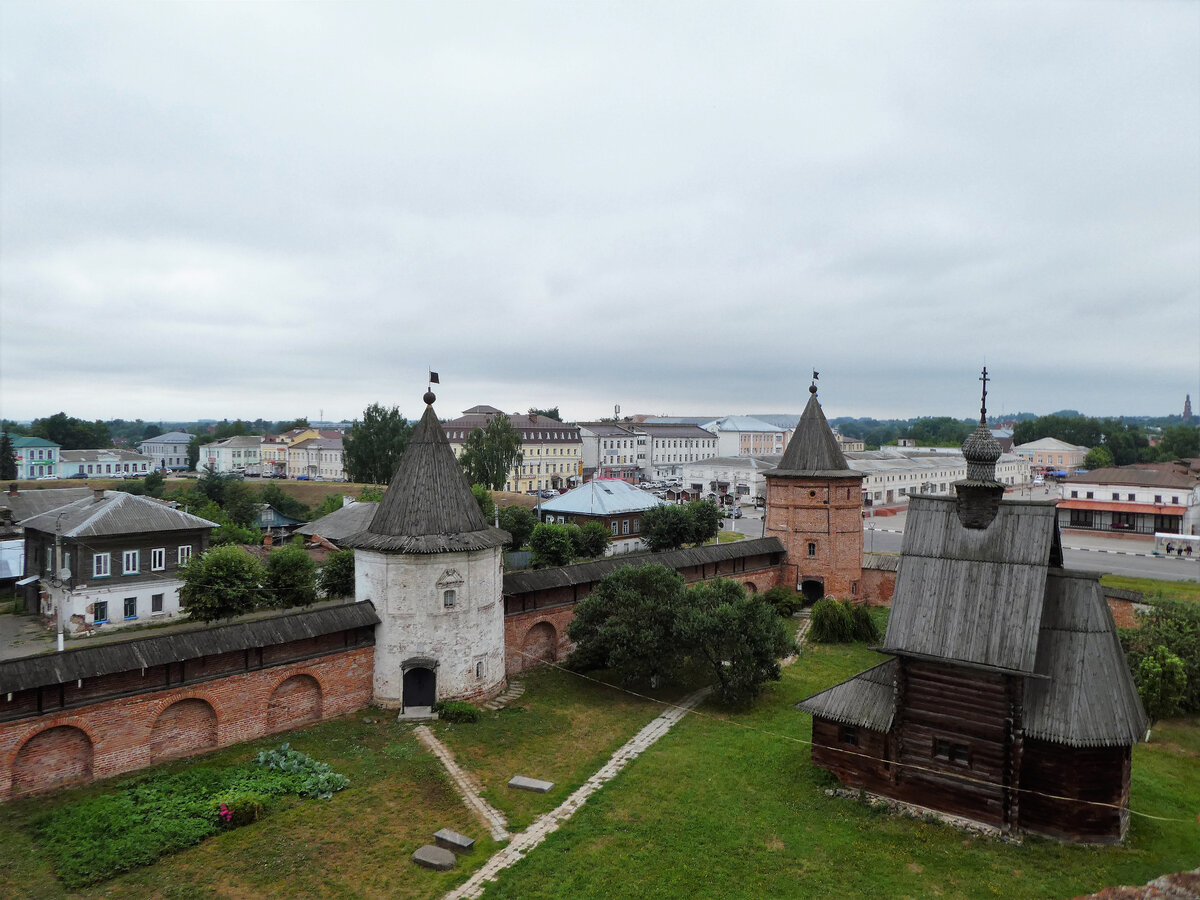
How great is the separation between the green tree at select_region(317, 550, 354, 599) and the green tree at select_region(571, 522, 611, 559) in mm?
13665

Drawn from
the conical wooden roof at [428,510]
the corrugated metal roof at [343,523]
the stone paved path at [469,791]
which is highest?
the conical wooden roof at [428,510]

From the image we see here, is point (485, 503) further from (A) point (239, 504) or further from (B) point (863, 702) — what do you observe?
(B) point (863, 702)

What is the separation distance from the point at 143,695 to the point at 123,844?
4017 mm

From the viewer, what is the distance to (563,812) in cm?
1534

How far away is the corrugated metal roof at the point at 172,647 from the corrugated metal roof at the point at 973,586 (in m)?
14.4

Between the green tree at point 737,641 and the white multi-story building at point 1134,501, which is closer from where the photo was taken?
the green tree at point 737,641

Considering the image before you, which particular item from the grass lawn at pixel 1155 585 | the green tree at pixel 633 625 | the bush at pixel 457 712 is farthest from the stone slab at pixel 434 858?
the grass lawn at pixel 1155 585

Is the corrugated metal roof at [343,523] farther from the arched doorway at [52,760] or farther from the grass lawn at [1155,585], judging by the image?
the grass lawn at [1155,585]

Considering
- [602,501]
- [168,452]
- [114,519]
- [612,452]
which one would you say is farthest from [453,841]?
[168,452]

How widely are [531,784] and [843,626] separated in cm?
1706

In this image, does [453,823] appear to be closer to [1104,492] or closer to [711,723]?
[711,723]

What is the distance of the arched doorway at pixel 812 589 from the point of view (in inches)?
1350

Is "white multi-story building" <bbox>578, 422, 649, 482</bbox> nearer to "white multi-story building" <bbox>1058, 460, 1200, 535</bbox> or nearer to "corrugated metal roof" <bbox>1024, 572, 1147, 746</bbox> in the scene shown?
"white multi-story building" <bbox>1058, 460, 1200, 535</bbox>

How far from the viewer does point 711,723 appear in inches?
807
